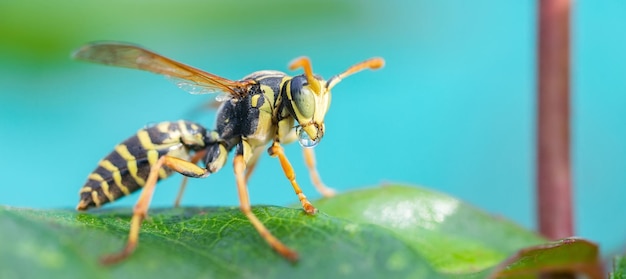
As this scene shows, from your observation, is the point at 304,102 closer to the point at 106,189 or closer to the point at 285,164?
the point at 285,164

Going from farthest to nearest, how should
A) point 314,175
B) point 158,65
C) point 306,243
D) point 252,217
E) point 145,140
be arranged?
point 314,175
point 145,140
point 158,65
point 252,217
point 306,243

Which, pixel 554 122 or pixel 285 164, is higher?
pixel 554 122

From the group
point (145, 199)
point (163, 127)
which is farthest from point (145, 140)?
point (145, 199)

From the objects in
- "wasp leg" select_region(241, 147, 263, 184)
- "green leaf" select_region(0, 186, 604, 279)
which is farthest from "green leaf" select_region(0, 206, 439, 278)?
"wasp leg" select_region(241, 147, 263, 184)

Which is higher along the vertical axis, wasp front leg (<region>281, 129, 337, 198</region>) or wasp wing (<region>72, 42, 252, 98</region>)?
wasp wing (<region>72, 42, 252, 98</region>)

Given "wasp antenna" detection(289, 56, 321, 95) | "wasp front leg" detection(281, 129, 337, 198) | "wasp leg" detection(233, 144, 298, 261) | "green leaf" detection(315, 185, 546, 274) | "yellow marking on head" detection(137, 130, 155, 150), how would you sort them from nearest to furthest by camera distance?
"wasp leg" detection(233, 144, 298, 261), "wasp antenna" detection(289, 56, 321, 95), "green leaf" detection(315, 185, 546, 274), "yellow marking on head" detection(137, 130, 155, 150), "wasp front leg" detection(281, 129, 337, 198)

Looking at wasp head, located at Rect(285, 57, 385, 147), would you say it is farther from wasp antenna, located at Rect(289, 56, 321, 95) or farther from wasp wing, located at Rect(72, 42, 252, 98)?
wasp wing, located at Rect(72, 42, 252, 98)
